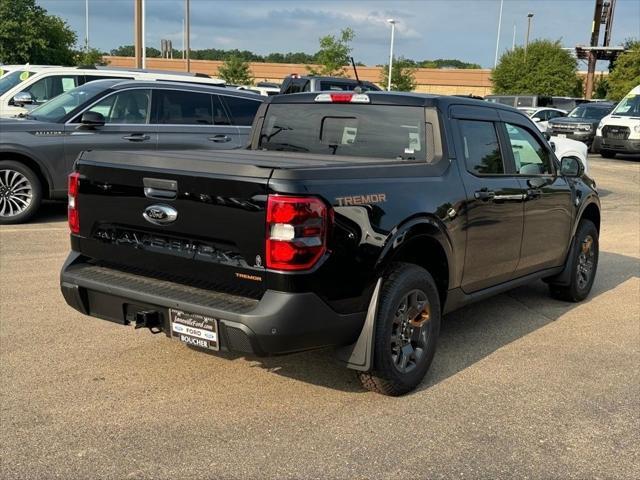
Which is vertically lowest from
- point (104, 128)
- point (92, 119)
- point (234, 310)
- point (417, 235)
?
point (234, 310)

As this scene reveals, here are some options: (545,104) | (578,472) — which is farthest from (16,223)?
(545,104)

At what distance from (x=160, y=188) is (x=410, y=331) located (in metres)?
1.71

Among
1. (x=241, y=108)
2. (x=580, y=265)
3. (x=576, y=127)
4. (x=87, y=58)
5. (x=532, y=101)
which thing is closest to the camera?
(x=580, y=265)

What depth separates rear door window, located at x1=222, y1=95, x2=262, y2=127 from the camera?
10367 mm

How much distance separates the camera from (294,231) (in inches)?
133

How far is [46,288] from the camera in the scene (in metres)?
6.14

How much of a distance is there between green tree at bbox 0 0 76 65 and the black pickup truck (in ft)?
97.5

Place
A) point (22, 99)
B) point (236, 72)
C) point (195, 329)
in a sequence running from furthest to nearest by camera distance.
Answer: point (236, 72), point (22, 99), point (195, 329)

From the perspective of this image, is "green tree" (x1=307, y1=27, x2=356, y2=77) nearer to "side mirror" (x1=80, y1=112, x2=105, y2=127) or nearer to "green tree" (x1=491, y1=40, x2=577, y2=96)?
"green tree" (x1=491, y1=40, x2=577, y2=96)

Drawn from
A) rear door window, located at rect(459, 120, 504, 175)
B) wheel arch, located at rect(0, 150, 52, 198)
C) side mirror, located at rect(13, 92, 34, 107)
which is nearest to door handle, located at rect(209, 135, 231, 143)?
wheel arch, located at rect(0, 150, 52, 198)

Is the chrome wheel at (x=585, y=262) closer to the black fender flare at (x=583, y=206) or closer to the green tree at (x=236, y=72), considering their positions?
the black fender flare at (x=583, y=206)

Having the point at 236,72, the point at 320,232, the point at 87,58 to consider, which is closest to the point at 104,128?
the point at 320,232

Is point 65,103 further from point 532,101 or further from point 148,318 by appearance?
point 532,101

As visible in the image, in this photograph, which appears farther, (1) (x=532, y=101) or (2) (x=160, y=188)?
(1) (x=532, y=101)
